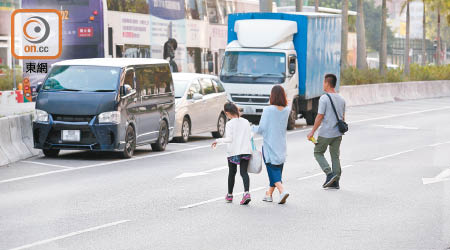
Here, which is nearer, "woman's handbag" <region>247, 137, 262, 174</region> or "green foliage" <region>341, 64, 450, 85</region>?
"woman's handbag" <region>247, 137, 262, 174</region>

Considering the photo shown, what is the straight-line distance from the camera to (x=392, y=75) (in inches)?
2170

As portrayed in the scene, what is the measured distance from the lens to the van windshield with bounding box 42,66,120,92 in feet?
60.7

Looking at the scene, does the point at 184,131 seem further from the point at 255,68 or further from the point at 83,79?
the point at 255,68

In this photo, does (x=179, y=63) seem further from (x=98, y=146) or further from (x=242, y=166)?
(x=242, y=166)

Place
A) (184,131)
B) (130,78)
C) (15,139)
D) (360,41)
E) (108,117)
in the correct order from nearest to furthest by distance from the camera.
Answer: (108,117) < (15,139) < (130,78) < (184,131) < (360,41)

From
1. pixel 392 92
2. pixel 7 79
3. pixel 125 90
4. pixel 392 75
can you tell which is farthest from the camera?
pixel 392 75

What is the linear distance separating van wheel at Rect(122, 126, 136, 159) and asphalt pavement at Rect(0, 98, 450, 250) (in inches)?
7.3

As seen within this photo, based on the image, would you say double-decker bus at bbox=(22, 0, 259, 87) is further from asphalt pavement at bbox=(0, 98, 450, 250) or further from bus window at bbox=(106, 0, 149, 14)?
asphalt pavement at bbox=(0, 98, 450, 250)

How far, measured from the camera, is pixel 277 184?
12.4 meters

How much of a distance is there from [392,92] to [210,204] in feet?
124

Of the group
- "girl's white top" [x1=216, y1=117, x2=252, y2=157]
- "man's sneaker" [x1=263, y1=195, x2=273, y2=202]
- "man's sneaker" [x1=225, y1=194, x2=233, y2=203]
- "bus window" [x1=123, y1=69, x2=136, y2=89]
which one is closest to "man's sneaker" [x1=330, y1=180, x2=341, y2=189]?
"man's sneaker" [x1=263, y1=195, x2=273, y2=202]

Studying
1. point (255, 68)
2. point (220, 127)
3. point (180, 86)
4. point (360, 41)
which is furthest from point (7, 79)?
point (360, 41)

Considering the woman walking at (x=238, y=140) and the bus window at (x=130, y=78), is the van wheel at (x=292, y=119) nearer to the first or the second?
the bus window at (x=130, y=78)

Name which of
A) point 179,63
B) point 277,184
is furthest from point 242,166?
point 179,63
